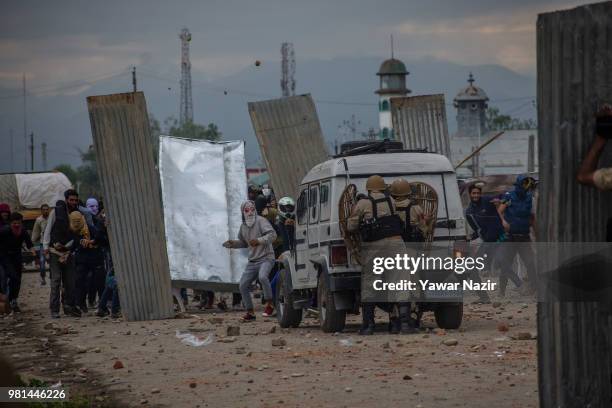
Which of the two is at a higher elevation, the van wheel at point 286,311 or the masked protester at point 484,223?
the masked protester at point 484,223

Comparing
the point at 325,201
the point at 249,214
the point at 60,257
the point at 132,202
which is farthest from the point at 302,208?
the point at 60,257

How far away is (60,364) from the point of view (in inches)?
557

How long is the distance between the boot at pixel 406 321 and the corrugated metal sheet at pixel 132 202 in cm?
554

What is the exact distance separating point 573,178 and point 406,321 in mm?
8175

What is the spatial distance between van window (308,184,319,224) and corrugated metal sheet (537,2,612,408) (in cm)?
913

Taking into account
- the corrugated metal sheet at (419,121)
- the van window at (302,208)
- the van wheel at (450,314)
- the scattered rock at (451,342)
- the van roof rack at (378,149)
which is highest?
the corrugated metal sheet at (419,121)

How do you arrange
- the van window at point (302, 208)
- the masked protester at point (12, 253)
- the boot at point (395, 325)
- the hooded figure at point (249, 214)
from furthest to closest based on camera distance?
the masked protester at point (12, 253) → the hooded figure at point (249, 214) → the van window at point (302, 208) → the boot at point (395, 325)

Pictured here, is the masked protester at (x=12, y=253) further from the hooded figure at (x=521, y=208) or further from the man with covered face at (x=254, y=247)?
the hooded figure at (x=521, y=208)

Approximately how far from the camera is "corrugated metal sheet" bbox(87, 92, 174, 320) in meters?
19.8

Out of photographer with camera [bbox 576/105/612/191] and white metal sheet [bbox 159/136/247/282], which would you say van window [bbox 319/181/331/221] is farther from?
photographer with camera [bbox 576/105/612/191]

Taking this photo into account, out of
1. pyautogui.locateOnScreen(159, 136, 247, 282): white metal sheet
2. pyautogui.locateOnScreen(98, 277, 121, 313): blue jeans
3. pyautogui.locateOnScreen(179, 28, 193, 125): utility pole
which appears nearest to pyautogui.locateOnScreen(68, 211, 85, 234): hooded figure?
pyautogui.locateOnScreen(98, 277, 121, 313): blue jeans

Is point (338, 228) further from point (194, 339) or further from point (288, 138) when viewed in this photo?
point (288, 138)

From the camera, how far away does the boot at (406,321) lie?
50.7ft

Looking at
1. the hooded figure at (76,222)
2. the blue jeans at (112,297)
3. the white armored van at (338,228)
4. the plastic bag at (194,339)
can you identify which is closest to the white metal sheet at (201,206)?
the blue jeans at (112,297)
